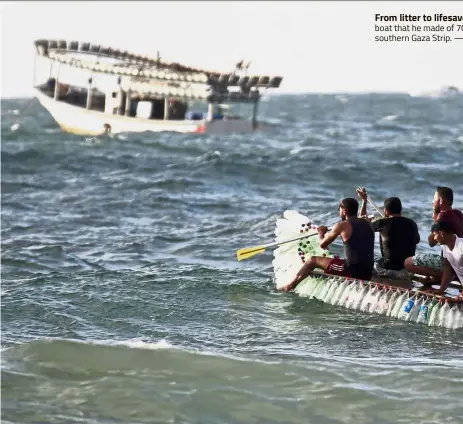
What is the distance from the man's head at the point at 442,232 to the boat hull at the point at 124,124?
35.4 meters

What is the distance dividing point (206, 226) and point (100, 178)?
9.23 m

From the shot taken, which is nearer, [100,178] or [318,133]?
[100,178]

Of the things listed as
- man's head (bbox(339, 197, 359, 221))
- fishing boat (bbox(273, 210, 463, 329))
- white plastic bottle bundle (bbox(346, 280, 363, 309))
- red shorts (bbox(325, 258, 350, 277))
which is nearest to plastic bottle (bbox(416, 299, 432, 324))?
fishing boat (bbox(273, 210, 463, 329))

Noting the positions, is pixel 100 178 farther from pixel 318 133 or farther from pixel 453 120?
pixel 453 120

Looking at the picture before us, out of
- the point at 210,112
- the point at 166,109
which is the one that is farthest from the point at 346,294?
the point at 166,109

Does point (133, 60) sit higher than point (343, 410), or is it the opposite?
point (133, 60)

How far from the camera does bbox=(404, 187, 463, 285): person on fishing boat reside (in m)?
10.7

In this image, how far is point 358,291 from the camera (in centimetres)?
1154

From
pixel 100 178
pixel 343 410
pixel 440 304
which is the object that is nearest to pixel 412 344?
pixel 440 304

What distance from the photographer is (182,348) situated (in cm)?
976

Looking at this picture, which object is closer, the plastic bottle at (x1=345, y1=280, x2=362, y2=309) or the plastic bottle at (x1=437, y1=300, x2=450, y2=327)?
the plastic bottle at (x1=437, y1=300, x2=450, y2=327)

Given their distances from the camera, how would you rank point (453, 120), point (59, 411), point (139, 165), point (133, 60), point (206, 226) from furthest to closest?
point (453, 120), point (133, 60), point (139, 165), point (206, 226), point (59, 411)

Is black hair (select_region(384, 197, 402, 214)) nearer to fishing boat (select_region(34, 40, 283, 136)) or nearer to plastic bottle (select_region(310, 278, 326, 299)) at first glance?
plastic bottle (select_region(310, 278, 326, 299))

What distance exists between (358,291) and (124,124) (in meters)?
35.6
